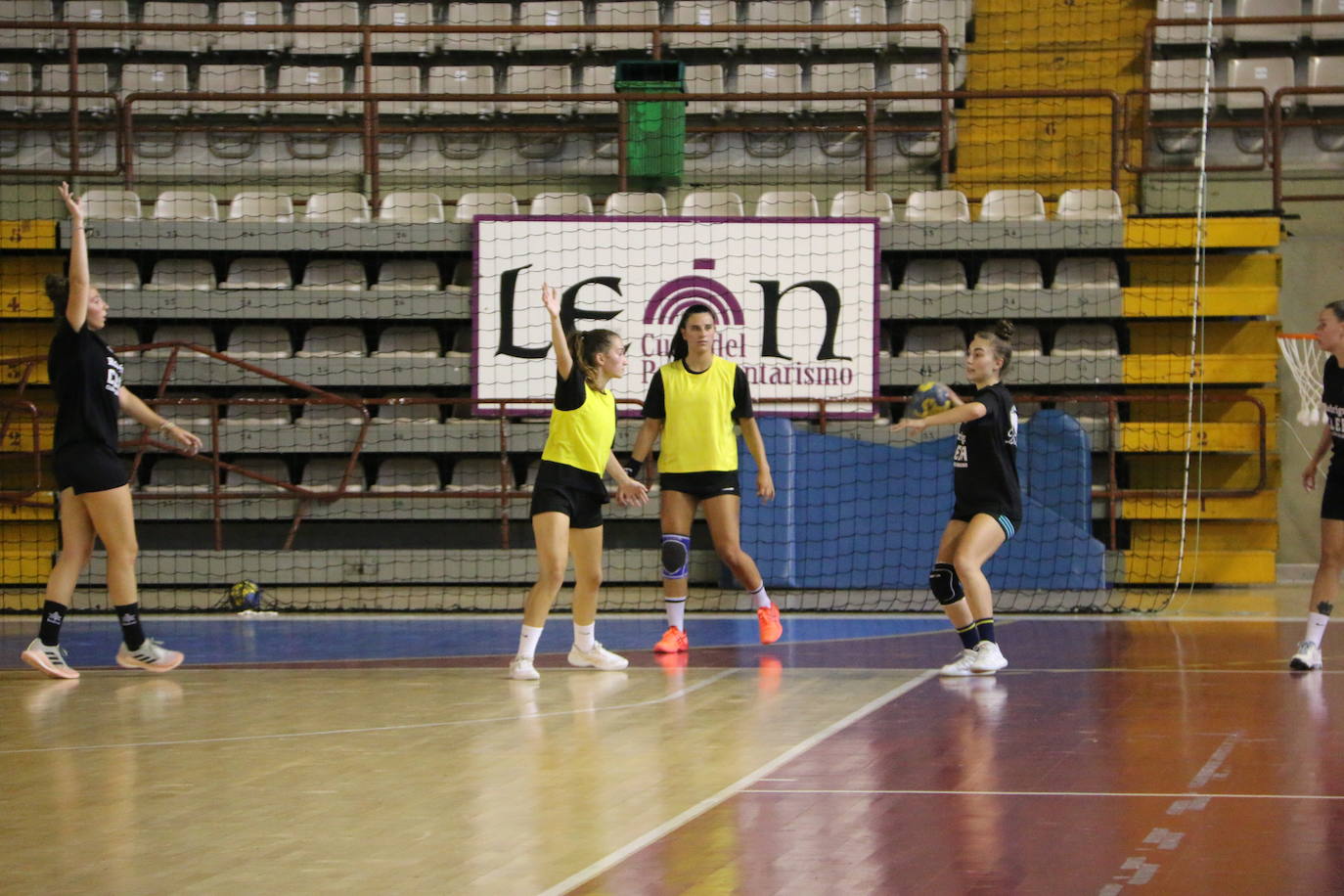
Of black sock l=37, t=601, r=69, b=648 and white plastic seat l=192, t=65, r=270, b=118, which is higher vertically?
white plastic seat l=192, t=65, r=270, b=118

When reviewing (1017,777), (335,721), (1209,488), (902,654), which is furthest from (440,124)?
(1017,777)

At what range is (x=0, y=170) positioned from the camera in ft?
47.4

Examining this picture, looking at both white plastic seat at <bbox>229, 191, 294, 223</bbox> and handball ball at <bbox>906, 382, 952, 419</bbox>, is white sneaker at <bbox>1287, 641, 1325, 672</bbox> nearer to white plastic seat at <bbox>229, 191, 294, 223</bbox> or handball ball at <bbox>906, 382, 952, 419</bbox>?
handball ball at <bbox>906, 382, 952, 419</bbox>

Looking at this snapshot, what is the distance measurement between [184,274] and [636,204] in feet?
14.0

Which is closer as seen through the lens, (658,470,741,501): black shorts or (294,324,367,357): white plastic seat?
(658,470,741,501): black shorts

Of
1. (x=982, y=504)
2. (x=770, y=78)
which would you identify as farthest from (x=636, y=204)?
(x=982, y=504)

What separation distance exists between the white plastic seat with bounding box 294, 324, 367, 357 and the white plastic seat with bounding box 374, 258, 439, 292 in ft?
1.63

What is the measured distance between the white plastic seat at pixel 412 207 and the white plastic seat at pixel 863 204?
3713 mm

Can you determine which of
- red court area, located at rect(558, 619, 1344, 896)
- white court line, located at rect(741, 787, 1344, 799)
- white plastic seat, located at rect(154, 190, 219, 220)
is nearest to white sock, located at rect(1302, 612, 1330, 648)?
red court area, located at rect(558, 619, 1344, 896)

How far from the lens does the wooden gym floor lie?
4.45 metres

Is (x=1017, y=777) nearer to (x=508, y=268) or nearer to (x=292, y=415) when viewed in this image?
(x=508, y=268)

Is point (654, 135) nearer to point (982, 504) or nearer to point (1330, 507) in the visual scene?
point (982, 504)

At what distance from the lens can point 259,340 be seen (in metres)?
14.8

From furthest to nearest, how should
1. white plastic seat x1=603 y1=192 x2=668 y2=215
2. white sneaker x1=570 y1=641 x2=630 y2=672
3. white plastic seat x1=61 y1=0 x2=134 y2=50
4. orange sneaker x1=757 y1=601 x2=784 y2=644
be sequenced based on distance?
white plastic seat x1=61 y1=0 x2=134 y2=50, white plastic seat x1=603 y1=192 x2=668 y2=215, orange sneaker x1=757 y1=601 x2=784 y2=644, white sneaker x1=570 y1=641 x2=630 y2=672
